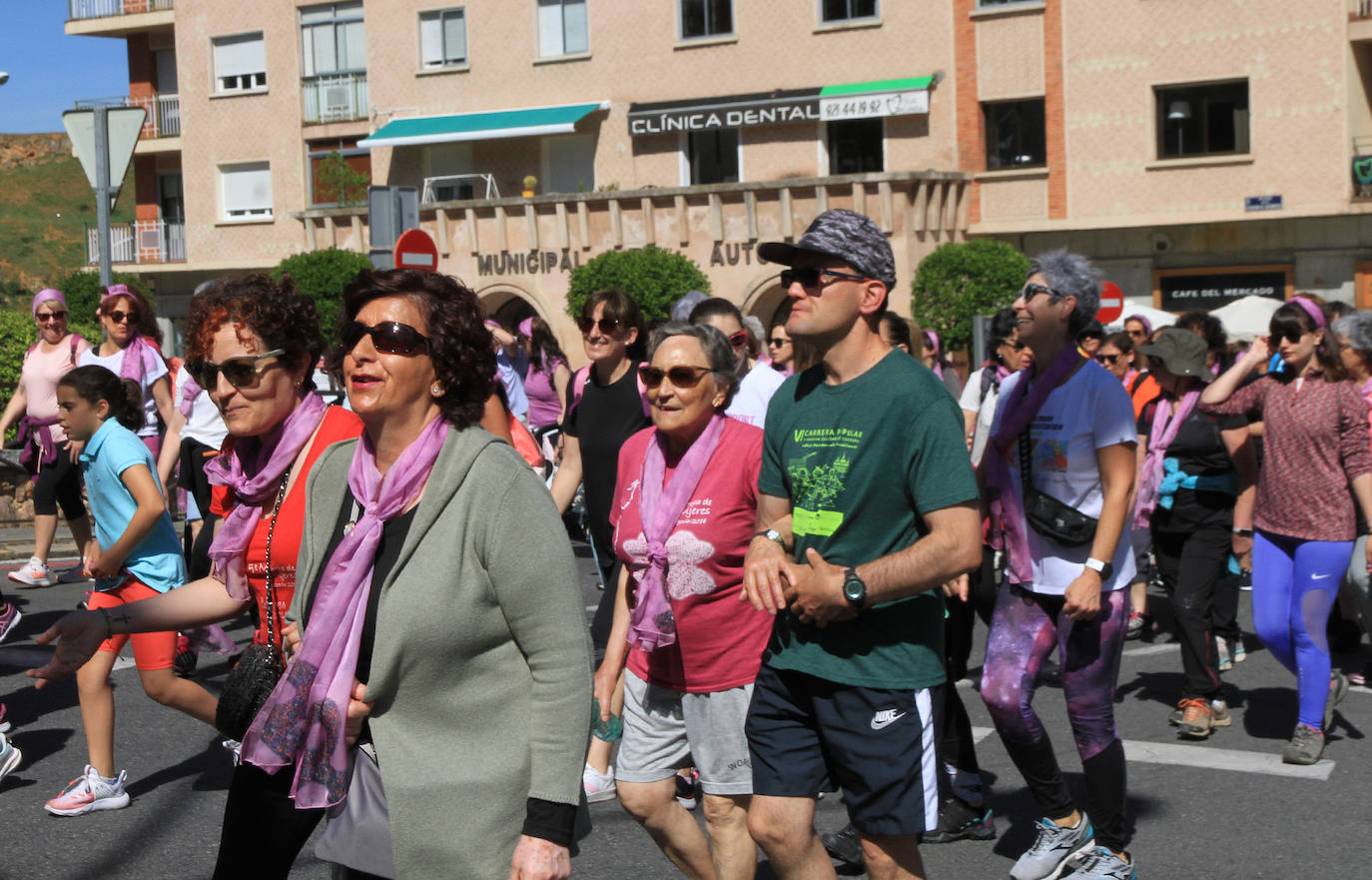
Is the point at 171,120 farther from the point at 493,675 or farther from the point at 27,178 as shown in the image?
the point at 27,178

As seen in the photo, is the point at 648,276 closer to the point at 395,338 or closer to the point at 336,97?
the point at 336,97

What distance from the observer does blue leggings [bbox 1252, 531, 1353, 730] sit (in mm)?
6895

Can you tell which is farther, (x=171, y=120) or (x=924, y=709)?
(x=171, y=120)

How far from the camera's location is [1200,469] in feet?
27.0

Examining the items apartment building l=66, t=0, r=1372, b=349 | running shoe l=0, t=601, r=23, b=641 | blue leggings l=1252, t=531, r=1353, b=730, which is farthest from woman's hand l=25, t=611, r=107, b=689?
apartment building l=66, t=0, r=1372, b=349

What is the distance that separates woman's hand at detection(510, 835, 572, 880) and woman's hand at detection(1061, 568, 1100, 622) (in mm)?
2530

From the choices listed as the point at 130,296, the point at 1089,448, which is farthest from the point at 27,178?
the point at 1089,448

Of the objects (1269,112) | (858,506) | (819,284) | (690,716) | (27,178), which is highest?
(27,178)

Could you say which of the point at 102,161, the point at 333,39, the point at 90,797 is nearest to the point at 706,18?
the point at 333,39

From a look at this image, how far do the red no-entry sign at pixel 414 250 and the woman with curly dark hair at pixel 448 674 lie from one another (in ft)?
31.5

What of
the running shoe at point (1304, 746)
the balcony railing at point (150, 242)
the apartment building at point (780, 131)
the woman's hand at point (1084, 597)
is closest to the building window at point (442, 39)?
the apartment building at point (780, 131)

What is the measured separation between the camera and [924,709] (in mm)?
3867

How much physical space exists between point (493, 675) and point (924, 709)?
1.27 m

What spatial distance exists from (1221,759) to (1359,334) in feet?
8.50
